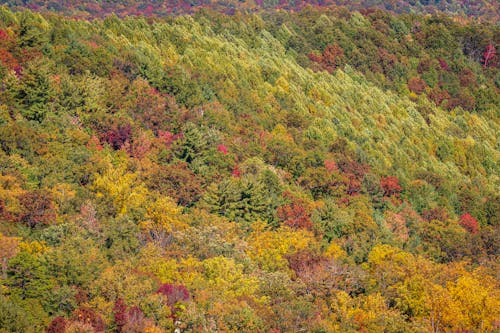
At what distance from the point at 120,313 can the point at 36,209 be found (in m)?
17.7

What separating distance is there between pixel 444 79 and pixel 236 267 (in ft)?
410

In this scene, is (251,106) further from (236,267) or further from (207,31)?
(236,267)

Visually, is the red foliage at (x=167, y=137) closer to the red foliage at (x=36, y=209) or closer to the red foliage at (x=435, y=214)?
the red foliage at (x=36, y=209)

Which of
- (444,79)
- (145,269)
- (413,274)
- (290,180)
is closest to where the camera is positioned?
(145,269)

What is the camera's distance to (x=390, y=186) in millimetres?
115375

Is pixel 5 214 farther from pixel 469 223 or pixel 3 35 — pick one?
pixel 469 223

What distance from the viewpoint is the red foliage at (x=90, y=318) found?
2388 inches

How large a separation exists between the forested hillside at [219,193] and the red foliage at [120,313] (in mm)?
101

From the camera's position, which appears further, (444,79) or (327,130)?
(444,79)

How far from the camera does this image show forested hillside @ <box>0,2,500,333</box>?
2574 inches

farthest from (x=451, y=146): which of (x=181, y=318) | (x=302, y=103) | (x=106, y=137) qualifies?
(x=181, y=318)

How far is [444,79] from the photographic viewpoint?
187 m

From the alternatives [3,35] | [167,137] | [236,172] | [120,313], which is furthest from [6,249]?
[3,35]

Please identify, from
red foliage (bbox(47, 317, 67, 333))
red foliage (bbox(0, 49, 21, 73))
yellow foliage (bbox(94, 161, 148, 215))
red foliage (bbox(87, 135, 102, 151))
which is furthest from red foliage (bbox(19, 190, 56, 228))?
red foliage (bbox(0, 49, 21, 73))
